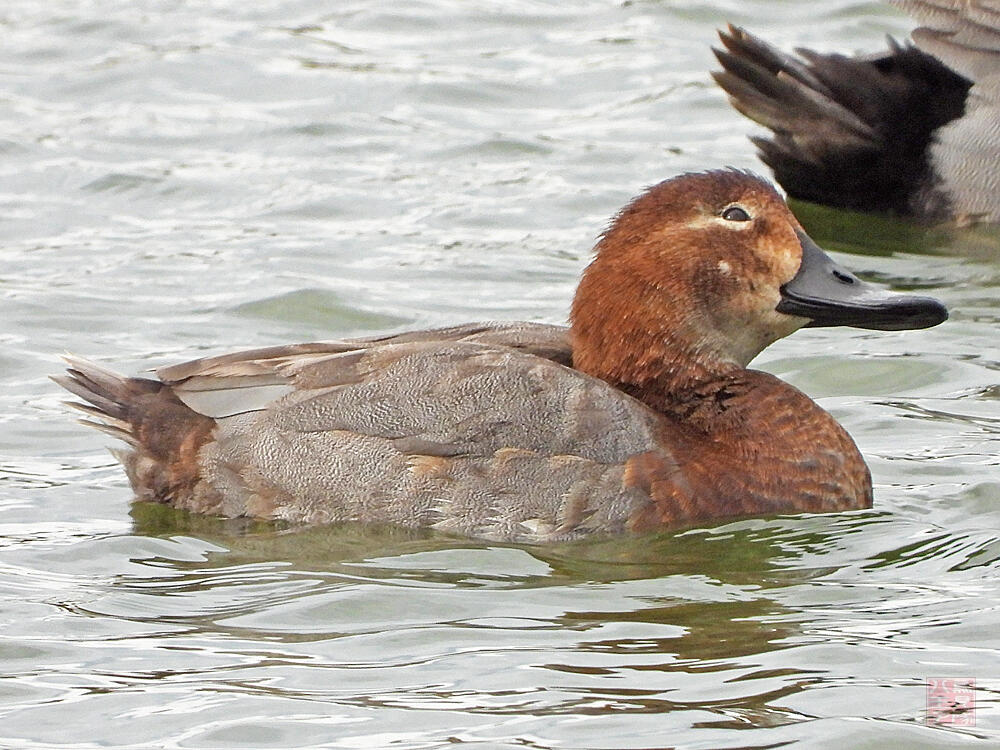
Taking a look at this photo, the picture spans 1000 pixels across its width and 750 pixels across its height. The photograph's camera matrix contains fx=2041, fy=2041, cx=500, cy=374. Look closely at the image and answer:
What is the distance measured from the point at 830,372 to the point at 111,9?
7.87 metres

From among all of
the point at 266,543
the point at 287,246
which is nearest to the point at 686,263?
the point at 266,543

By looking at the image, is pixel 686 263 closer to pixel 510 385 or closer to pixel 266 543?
pixel 510 385

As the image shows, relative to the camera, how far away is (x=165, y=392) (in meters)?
A: 7.42

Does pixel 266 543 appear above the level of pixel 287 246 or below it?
below

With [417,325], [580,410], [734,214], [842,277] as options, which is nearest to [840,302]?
[842,277]

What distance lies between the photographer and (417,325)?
31.8 ft

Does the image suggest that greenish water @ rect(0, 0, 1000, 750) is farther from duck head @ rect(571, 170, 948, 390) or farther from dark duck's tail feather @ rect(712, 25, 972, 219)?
duck head @ rect(571, 170, 948, 390)

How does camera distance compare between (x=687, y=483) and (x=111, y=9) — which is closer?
(x=687, y=483)

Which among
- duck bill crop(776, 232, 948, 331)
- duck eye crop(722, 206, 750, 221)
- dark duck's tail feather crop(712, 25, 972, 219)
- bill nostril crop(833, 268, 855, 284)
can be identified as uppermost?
dark duck's tail feather crop(712, 25, 972, 219)

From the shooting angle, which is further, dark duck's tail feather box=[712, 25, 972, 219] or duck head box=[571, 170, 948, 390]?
dark duck's tail feather box=[712, 25, 972, 219]

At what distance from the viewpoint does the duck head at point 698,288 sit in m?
7.17

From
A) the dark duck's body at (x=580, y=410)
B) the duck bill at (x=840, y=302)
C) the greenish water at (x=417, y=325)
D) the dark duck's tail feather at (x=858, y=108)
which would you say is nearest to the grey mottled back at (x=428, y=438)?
the dark duck's body at (x=580, y=410)

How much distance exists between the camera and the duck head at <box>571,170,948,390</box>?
7168 millimetres

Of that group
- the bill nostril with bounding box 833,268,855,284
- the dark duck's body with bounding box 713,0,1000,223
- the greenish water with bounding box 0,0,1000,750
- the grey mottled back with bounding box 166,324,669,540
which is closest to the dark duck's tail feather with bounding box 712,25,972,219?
the dark duck's body with bounding box 713,0,1000,223
